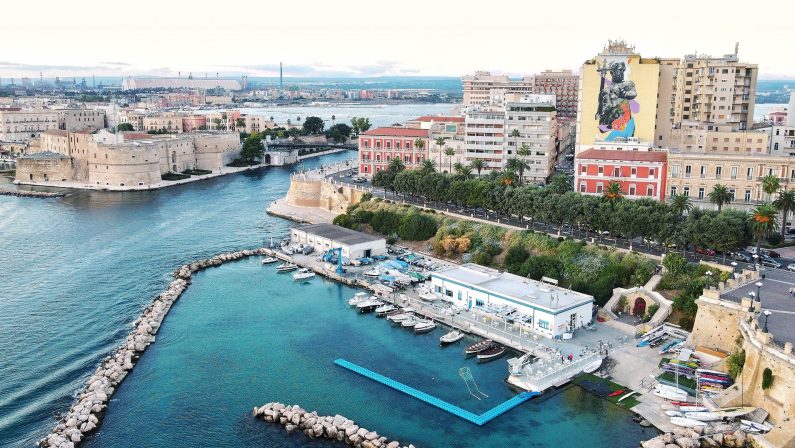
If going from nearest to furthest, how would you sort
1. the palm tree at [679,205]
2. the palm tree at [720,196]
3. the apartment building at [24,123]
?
1. the palm tree at [679,205]
2. the palm tree at [720,196]
3. the apartment building at [24,123]

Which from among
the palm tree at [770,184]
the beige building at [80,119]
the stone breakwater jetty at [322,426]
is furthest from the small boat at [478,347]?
the beige building at [80,119]

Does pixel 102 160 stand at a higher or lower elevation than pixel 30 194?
higher

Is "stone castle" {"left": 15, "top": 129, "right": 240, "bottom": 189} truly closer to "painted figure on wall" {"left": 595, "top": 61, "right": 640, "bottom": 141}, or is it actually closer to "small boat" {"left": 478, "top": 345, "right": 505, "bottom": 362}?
"painted figure on wall" {"left": 595, "top": 61, "right": 640, "bottom": 141}

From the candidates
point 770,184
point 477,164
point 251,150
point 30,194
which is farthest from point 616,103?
point 30,194

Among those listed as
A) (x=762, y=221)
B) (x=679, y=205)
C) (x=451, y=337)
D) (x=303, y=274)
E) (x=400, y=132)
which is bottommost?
(x=451, y=337)

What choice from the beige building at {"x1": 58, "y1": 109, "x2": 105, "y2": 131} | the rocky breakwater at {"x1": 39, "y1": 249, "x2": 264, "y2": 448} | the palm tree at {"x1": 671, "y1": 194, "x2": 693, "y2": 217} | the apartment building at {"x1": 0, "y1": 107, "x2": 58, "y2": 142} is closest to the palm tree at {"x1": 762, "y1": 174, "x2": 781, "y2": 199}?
the palm tree at {"x1": 671, "y1": 194, "x2": 693, "y2": 217}

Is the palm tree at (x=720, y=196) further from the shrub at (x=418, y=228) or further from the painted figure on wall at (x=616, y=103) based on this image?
the shrub at (x=418, y=228)

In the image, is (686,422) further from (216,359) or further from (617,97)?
(617,97)
